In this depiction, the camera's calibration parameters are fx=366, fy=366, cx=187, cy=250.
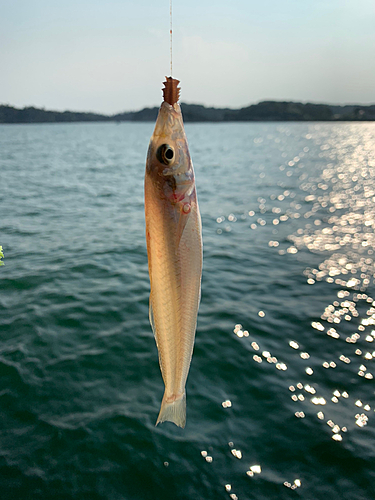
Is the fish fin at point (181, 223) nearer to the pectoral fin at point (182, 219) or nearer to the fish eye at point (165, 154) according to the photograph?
the pectoral fin at point (182, 219)

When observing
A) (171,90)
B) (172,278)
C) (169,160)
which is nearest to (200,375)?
(172,278)

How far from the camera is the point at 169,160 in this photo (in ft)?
8.57

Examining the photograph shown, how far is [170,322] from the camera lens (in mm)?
2947

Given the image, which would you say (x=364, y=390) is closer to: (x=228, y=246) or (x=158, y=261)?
(x=158, y=261)

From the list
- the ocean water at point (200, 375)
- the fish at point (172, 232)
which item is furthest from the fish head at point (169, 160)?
→ the ocean water at point (200, 375)

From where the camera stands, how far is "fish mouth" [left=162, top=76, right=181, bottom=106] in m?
2.53

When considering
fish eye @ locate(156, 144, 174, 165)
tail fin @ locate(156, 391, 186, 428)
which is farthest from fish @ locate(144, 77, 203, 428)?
tail fin @ locate(156, 391, 186, 428)

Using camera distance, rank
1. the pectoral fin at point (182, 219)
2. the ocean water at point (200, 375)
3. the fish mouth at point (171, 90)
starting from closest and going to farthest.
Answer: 1. the fish mouth at point (171, 90)
2. the pectoral fin at point (182, 219)
3. the ocean water at point (200, 375)

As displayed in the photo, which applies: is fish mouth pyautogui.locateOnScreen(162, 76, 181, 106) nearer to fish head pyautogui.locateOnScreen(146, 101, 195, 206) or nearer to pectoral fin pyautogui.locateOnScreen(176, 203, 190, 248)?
fish head pyautogui.locateOnScreen(146, 101, 195, 206)

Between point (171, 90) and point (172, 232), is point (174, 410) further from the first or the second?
point (171, 90)

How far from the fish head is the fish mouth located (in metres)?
0.03

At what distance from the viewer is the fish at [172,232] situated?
261 centimetres

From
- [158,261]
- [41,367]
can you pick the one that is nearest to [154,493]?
[41,367]

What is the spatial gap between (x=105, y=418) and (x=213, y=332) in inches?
145
